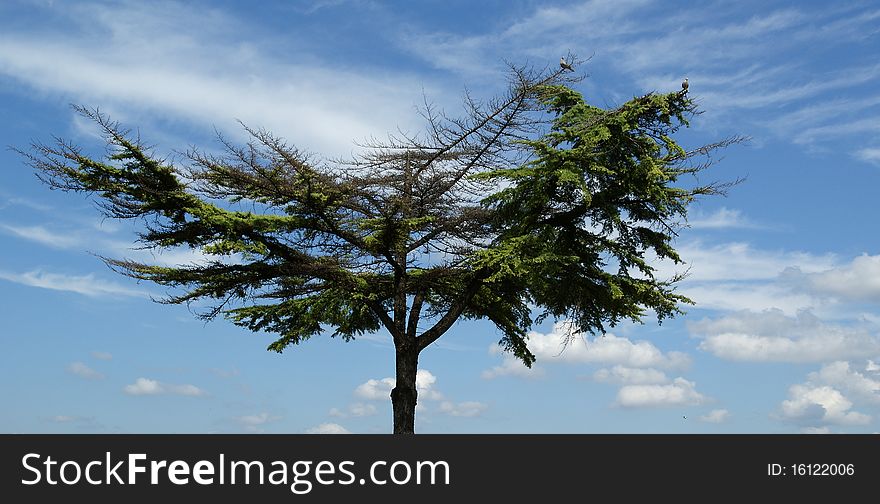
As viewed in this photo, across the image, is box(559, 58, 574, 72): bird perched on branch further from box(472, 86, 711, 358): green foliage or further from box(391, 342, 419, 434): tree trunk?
box(391, 342, 419, 434): tree trunk

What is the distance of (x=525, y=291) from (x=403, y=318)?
4617 millimetres

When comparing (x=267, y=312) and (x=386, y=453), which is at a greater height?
(x=267, y=312)

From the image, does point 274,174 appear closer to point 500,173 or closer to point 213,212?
point 213,212

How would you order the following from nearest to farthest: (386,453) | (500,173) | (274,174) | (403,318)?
(386,453), (274,174), (500,173), (403,318)

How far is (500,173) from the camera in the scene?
75.3 feet

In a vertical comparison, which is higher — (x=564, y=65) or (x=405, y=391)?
(x=564, y=65)

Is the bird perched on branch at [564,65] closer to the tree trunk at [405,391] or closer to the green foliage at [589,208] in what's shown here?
the green foliage at [589,208]

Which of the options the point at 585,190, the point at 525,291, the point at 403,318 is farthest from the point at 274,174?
the point at 525,291

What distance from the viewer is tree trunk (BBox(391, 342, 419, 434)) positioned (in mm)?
23281

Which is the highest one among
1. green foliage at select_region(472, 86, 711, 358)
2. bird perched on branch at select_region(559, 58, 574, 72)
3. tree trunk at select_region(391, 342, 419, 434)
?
bird perched on branch at select_region(559, 58, 574, 72)

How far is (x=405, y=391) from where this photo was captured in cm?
2350

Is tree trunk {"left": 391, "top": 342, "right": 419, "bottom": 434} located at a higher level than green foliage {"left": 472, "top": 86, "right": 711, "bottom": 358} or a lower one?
lower

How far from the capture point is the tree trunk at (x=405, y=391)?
23.3m

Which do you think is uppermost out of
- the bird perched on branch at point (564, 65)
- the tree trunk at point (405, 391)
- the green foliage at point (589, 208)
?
the bird perched on branch at point (564, 65)
